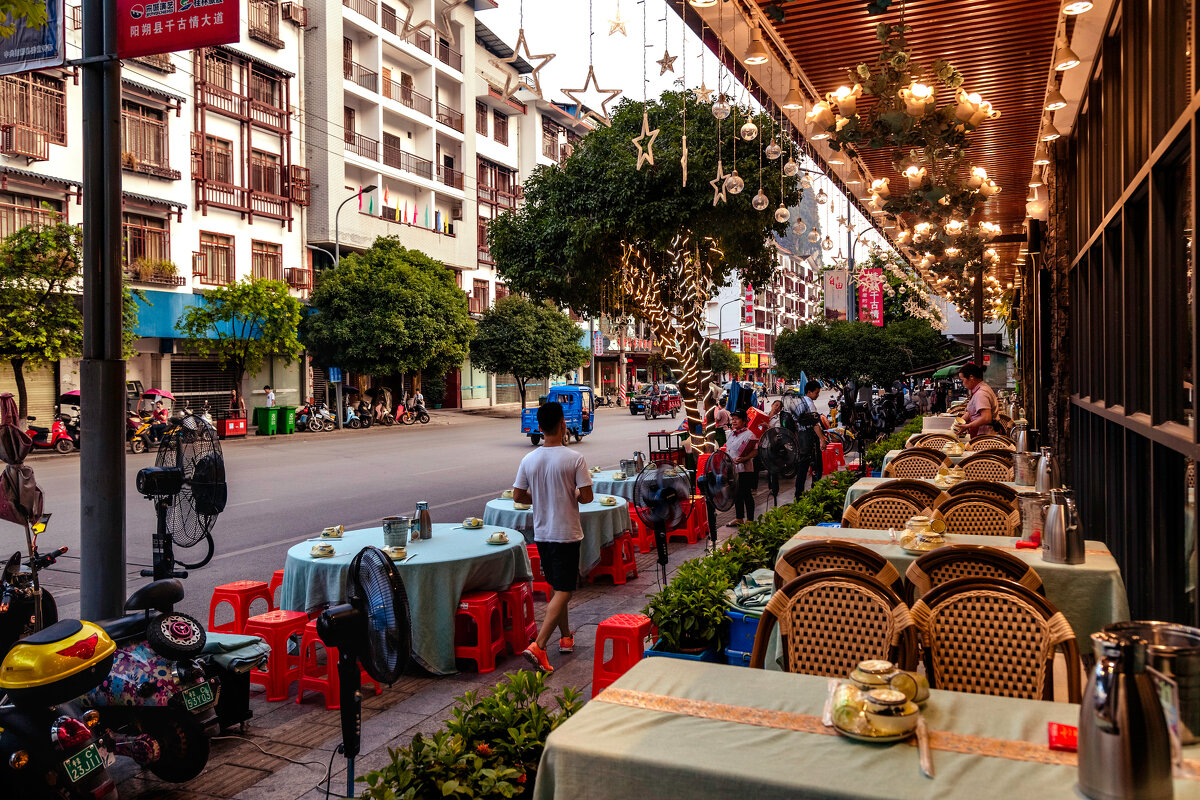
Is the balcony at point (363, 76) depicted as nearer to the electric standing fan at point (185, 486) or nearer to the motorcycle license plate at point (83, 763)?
the electric standing fan at point (185, 486)

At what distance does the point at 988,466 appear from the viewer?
804 centimetres

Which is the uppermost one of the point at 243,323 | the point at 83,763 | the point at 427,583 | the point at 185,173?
the point at 185,173

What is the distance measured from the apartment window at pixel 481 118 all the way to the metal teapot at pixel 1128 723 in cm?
4612

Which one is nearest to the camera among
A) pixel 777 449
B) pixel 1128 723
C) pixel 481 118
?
pixel 1128 723

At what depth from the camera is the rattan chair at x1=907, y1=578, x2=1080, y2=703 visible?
320 cm

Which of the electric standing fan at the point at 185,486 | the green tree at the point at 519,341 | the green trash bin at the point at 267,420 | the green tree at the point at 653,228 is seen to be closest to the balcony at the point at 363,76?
the green tree at the point at 519,341

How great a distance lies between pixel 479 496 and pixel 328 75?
84.1 feet

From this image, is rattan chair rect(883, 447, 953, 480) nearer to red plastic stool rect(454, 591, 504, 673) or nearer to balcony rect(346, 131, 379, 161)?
red plastic stool rect(454, 591, 504, 673)

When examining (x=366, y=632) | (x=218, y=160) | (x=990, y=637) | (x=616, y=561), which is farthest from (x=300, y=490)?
(x=218, y=160)

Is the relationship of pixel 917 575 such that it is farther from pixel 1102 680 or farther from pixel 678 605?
pixel 1102 680

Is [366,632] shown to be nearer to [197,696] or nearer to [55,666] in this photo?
[55,666]

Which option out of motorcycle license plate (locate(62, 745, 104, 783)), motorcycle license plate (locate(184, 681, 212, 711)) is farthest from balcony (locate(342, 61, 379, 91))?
motorcycle license plate (locate(62, 745, 104, 783))

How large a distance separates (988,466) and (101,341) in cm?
718

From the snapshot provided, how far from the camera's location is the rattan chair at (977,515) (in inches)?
228
